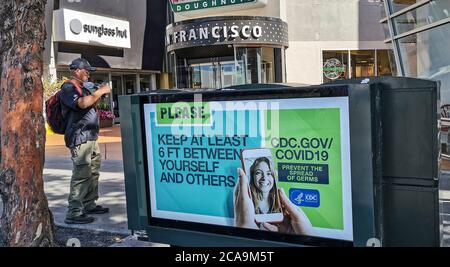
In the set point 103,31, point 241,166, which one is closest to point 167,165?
point 241,166

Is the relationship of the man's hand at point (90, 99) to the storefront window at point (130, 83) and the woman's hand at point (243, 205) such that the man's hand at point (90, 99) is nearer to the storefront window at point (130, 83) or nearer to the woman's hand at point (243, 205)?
the woman's hand at point (243, 205)

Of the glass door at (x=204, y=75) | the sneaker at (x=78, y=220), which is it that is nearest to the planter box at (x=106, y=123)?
the glass door at (x=204, y=75)

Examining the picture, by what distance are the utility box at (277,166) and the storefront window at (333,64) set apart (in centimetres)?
1235

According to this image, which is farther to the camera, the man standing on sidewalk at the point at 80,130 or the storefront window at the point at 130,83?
the storefront window at the point at 130,83

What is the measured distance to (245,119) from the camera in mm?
3264

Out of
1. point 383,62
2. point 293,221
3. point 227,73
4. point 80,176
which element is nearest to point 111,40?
point 227,73

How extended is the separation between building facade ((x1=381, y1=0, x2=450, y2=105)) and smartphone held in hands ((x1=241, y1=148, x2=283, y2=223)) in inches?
320

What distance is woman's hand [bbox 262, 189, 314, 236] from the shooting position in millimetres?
3150

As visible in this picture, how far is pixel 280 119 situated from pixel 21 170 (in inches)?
82.5

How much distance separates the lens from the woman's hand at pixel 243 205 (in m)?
3.34

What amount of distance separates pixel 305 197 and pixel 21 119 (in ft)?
7.48

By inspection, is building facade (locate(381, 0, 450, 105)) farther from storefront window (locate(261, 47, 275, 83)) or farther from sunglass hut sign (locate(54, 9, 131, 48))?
sunglass hut sign (locate(54, 9, 131, 48))

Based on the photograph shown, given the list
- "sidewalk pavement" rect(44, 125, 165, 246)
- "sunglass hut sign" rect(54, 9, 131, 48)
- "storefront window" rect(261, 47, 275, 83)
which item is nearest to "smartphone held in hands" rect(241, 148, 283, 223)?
"sidewalk pavement" rect(44, 125, 165, 246)
